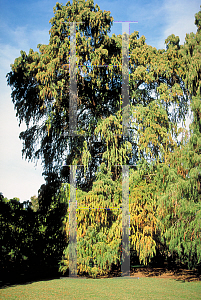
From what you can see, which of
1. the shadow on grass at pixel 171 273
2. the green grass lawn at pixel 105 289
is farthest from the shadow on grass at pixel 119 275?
Answer: the green grass lawn at pixel 105 289

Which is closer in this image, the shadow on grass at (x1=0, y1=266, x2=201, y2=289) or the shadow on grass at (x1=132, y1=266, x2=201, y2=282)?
the shadow on grass at (x1=0, y1=266, x2=201, y2=289)

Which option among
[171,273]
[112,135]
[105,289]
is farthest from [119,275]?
[112,135]

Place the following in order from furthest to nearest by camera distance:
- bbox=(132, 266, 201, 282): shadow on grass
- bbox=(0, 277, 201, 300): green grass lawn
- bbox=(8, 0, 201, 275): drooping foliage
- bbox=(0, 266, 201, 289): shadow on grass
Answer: bbox=(132, 266, 201, 282): shadow on grass < bbox=(0, 266, 201, 289): shadow on grass < bbox=(8, 0, 201, 275): drooping foliage < bbox=(0, 277, 201, 300): green grass lawn

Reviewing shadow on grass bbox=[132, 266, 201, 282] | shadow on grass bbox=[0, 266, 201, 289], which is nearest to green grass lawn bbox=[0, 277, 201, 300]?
shadow on grass bbox=[0, 266, 201, 289]

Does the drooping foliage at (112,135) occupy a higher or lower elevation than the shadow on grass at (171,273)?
higher

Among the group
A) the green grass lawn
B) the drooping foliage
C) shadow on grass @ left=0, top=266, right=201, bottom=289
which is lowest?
shadow on grass @ left=0, top=266, right=201, bottom=289

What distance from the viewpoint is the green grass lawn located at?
814 cm

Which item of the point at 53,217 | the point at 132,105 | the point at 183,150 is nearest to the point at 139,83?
the point at 132,105

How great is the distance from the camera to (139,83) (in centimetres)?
1312

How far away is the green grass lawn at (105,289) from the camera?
8141 millimetres

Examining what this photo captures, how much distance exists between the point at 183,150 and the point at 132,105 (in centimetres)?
343

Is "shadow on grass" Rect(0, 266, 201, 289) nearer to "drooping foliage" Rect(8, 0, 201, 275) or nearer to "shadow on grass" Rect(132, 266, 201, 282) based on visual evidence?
"shadow on grass" Rect(132, 266, 201, 282)

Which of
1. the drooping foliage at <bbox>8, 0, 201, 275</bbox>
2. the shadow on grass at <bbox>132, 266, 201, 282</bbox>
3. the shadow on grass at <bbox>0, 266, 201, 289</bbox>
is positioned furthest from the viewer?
the shadow on grass at <bbox>132, 266, 201, 282</bbox>

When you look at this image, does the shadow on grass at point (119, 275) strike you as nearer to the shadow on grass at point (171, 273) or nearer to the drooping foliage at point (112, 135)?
the shadow on grass at point (171, 273)
